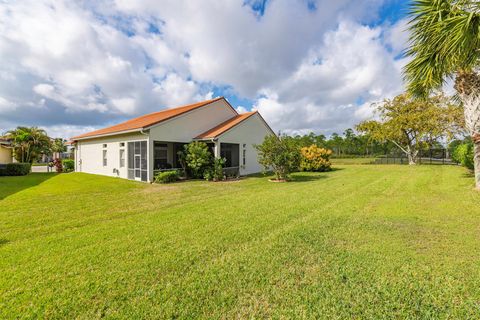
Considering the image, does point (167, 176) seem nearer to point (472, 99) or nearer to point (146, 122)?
point (146, 122)

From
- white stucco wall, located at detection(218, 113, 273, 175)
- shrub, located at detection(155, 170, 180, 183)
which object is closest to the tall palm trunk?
white stucco wall, located at detection(218, 113, 273, 175)

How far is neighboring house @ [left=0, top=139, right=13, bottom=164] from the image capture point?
827 inches

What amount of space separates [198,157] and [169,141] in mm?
2331

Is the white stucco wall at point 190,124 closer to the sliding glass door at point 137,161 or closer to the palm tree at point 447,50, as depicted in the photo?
the sliding glass door at point 137,161

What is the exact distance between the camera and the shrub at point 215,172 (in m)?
14.0

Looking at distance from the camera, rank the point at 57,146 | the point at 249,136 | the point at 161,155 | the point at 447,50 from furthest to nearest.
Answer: the point at 57,146, the point at 249,136, the point at 161,155, the point at 447,50

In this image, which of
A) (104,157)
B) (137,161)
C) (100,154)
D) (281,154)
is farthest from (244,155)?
(100,154)

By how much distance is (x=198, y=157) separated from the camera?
45.6 ft

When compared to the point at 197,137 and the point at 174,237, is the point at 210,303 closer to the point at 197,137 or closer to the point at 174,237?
the point at 174,237

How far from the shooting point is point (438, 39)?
6.91 m

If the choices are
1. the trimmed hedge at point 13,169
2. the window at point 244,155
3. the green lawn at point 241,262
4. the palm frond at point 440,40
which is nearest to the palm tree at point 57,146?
the trimmed hedge at point 13,169

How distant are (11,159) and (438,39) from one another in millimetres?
35275

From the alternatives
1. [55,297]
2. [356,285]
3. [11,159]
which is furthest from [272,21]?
[11,159]

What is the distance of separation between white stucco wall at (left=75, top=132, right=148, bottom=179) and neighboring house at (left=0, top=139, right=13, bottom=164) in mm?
6983
